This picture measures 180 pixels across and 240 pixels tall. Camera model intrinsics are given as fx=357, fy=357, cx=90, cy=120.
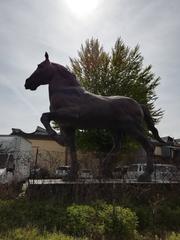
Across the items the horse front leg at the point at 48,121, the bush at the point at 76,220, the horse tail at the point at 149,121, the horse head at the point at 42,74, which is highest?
the horse head at the point at 42,74

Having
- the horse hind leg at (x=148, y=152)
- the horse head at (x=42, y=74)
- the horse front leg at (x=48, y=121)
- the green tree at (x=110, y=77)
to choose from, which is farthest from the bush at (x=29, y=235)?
the green tree at (x=110, y=77)

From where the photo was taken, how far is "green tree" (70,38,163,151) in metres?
22.4

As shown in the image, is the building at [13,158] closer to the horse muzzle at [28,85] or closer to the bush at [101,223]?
the horse muzzle at [28,85]

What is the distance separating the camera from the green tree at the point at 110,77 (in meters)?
22.4

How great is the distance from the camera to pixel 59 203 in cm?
691

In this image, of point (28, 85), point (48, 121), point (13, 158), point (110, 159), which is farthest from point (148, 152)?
point (13, 158)

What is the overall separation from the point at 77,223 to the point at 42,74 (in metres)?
4.02

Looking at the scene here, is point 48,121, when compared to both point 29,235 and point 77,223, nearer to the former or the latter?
point 77,223

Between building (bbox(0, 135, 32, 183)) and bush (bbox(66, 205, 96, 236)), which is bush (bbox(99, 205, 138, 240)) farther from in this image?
building (bbox(0, 135, 32, 183))

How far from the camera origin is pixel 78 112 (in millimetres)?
7863

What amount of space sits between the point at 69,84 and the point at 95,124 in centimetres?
112

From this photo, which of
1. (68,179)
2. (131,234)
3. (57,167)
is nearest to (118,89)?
(57,167)

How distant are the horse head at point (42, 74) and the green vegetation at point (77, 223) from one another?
9.79 feet

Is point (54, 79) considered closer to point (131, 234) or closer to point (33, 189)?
point (33, 189)
